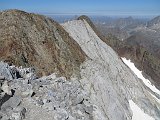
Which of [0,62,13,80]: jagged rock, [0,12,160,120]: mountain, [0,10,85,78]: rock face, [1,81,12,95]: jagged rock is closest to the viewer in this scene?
[0,12,160,120]: mountain

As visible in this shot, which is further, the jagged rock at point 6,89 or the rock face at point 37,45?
the rock face at point 37,45

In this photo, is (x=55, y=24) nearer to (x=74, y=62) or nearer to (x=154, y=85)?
(x=74, y=62)

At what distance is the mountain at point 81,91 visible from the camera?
62.9ft

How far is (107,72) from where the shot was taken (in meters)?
50.6

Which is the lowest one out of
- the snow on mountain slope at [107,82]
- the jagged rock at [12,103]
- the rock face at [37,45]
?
the snow on mountain slope at [107,82]

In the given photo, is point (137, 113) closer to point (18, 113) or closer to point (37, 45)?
point (37, 45)

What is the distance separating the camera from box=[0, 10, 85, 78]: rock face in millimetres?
35250

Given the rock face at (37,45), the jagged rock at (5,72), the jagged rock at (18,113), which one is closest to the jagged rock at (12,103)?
the jagged rock at (18,113)

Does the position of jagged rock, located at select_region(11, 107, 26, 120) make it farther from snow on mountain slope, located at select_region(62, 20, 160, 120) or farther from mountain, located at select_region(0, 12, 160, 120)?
snow on mountain slope, located at select_region(62, 20, 160, 120)

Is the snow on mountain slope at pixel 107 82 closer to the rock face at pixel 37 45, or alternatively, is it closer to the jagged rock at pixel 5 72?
→ the rock face at pixel 37 45

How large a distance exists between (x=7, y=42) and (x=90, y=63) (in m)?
14.8

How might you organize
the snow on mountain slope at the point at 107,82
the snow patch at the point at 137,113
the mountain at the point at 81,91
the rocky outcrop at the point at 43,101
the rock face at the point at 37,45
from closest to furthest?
the rocky outcrop at the point at 43,101 < the mountain at the point at 81,91 < the rock face at the point at 37,45 < the snow on mountain slope at the point at 107,82 < the snow patch at the point at 137,113

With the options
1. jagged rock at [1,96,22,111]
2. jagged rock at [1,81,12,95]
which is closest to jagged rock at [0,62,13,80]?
jagged rock at [1,81,12,95]

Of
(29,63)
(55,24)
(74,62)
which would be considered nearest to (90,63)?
(74,62)
